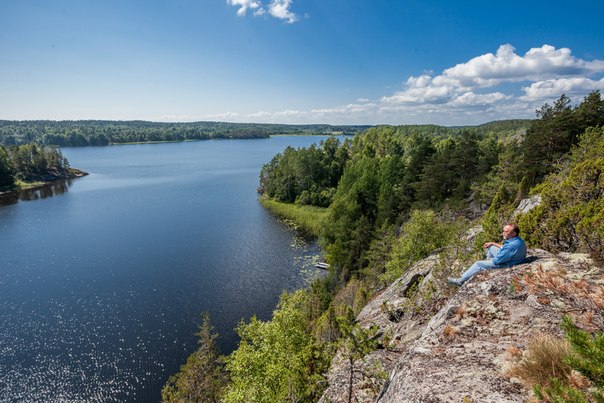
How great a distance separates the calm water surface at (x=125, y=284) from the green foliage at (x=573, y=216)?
25711 millimetres

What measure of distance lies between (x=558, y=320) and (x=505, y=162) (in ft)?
110

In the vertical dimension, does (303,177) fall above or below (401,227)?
above

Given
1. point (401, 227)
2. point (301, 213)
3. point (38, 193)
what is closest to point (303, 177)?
point (301, 213)

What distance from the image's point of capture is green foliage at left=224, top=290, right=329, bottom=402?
12.4m

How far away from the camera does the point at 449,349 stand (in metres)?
6.12

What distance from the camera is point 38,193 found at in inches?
3551

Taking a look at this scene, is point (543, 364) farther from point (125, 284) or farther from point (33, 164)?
point (33, 164)

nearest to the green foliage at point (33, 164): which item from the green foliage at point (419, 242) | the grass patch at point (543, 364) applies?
the green foliage at point (419, 242)

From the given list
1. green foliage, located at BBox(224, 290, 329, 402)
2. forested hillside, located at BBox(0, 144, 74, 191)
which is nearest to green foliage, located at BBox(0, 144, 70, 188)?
forested hillside, located at BBox(0, 144, 74, 191)

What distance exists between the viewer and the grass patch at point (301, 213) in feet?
192

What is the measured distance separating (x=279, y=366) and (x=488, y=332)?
984 cm

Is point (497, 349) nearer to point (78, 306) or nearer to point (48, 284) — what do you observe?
point (78, 306)

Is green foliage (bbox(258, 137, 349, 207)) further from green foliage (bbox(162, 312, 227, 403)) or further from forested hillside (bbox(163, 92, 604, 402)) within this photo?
green foliage (bbox(162, 312, 227, 403))

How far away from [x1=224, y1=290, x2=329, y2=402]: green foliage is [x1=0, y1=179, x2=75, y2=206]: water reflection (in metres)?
89.5
